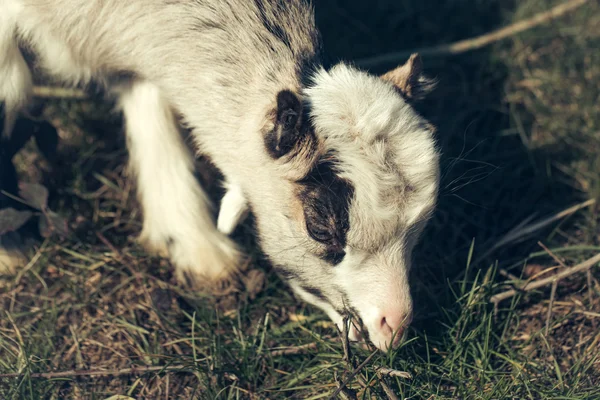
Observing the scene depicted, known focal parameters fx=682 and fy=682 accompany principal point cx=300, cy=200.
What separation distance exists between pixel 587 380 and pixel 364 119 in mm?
1623

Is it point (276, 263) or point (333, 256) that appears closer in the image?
point (333, 256)

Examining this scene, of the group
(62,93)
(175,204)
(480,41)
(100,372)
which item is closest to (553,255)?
(480,41)

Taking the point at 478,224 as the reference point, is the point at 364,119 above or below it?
above

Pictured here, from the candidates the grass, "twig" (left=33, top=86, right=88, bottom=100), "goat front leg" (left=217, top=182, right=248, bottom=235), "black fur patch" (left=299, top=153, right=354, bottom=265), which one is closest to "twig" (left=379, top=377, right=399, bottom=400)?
the grass

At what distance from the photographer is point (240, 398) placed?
314cm

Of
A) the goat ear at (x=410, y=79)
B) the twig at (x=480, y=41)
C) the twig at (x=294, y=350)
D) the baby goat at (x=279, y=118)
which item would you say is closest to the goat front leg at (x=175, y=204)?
the baby goat at (x=279, y=118)

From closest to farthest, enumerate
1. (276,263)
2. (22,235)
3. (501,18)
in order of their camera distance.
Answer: (276,263), (22,235), (501,18)

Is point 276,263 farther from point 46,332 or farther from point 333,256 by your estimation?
point 46,332

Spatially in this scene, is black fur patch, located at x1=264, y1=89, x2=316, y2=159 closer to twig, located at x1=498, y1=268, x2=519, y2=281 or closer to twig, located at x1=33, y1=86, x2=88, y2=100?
twig, located at x1=498, y1=268, x2=519, y2=281

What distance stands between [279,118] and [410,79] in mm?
719

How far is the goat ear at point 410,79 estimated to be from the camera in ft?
9.80

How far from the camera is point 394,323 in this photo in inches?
112

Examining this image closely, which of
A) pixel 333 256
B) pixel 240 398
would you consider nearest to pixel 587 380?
pixel 333 256

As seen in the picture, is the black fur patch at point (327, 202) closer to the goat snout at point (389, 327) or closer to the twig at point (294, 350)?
the goat snout at point (389, 327)
